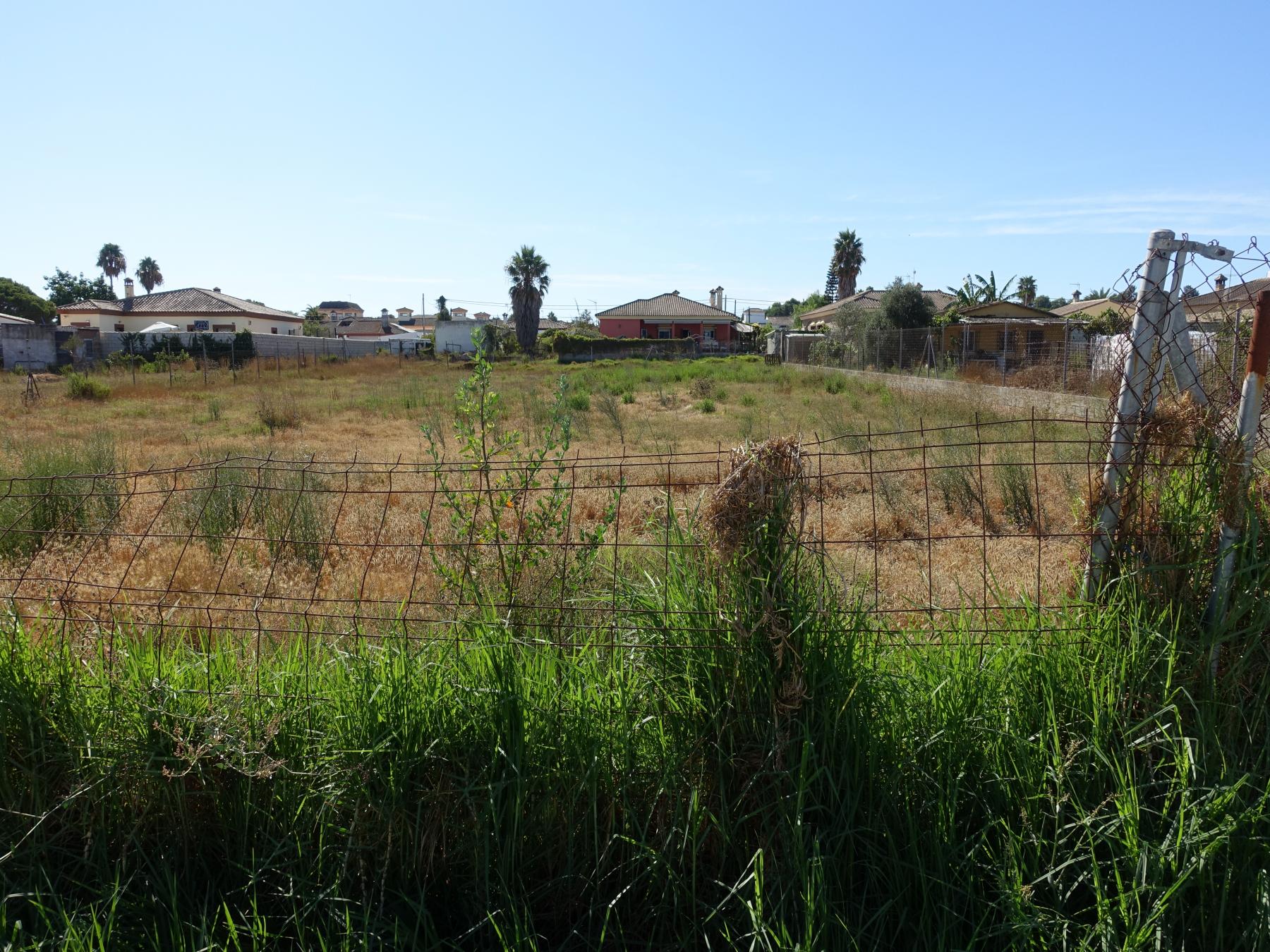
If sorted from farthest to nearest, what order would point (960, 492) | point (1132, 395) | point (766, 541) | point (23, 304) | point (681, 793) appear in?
point (23, 304) → point (960, 492) → point (1132, 395) → point (766, 541) → point (681, 793)

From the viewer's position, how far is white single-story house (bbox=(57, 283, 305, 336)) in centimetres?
6350

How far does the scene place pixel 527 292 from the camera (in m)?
62.1

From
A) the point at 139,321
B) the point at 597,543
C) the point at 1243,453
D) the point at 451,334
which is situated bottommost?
the point at 597,543

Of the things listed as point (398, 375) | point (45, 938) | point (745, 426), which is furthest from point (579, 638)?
point (398, 375)

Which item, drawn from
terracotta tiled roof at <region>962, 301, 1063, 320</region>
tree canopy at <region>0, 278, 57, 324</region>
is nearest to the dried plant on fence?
terracotta tiled roof at <region>962, 301, 1063, 320</region>

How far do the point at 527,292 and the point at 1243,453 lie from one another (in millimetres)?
61499

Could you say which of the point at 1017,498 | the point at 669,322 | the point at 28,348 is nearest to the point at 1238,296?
the point at 1017,498

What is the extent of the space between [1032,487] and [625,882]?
268 inches

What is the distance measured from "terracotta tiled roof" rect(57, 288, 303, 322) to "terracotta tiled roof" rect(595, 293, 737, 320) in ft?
86.7

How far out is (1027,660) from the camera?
268 centimetres

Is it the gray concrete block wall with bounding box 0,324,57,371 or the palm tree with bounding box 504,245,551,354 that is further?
the palm tree with bounding box 504,245,551,354

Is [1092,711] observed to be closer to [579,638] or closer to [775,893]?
[775,893]

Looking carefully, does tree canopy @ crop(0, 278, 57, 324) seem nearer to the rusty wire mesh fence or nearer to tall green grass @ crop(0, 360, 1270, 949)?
the rusty wire mesh fence

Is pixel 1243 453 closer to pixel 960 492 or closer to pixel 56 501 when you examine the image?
pixel 960 492
